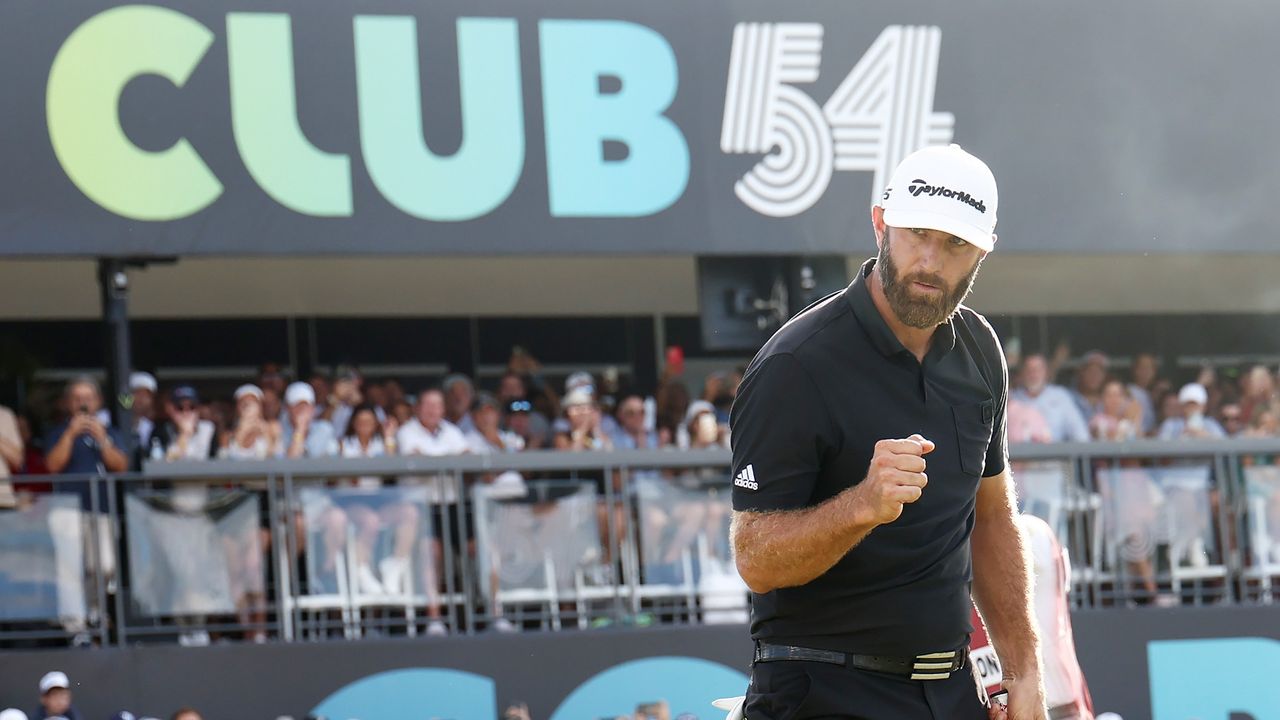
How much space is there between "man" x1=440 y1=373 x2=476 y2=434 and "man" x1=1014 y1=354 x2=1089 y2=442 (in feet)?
13.5

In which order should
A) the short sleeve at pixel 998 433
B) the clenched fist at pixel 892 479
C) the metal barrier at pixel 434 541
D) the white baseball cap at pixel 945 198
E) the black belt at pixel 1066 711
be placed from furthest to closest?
the metal barrier at pixel 434 541, the black belt at pixel 1066 711, the short sleeve at pixel 998 433, the white baseball cap at pixel 945 198, the clenched fist at pixel 892 479

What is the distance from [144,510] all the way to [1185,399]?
7954 millimetres

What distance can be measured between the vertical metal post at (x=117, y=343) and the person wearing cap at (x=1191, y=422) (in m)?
7.64

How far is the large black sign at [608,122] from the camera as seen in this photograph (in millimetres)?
11242

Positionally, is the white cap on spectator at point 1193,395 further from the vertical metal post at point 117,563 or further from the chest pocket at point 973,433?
the chest pocket at point 973,433

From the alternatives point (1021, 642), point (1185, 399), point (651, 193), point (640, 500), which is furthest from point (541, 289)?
point (1021, 642)

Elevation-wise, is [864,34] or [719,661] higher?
[864,34]

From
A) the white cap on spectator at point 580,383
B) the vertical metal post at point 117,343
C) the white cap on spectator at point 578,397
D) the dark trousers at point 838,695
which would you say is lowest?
the dark trousers at point 838,695

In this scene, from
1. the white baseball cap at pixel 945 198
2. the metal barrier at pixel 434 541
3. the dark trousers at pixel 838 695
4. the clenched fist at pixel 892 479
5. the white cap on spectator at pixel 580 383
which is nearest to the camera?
the clenched fist at pixel 892 479

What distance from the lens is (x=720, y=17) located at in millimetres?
12367

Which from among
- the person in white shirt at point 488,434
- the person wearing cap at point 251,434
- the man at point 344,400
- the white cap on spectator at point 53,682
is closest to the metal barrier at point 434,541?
the white cap on spectator at point 53,682

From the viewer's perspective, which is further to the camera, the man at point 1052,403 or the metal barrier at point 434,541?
the man at point 1052,403

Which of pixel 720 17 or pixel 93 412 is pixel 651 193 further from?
pixel 93 412

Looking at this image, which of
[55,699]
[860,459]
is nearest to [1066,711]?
[860,459]
